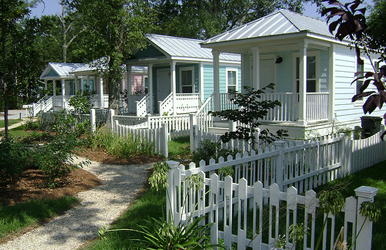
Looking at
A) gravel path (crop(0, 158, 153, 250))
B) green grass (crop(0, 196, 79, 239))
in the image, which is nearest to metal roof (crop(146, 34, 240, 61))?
gravel path (crop(0, 158, 153, 250))

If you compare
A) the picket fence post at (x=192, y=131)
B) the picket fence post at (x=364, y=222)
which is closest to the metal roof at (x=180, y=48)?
the picket fence post at (x=192, y=131)

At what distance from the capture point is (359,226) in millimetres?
3100

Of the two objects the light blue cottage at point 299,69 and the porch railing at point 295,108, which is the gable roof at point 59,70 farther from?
the porch railing at point 295,108

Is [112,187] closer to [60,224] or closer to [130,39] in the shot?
[60,224]

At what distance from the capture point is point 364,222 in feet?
9.96

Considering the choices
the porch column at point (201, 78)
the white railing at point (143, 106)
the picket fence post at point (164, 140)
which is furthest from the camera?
the porch column at point (201, 78)

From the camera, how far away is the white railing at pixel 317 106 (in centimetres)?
1165

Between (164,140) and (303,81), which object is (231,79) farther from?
(164,140)

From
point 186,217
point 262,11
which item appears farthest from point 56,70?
point 186,217

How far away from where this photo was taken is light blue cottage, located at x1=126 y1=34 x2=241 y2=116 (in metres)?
17.9

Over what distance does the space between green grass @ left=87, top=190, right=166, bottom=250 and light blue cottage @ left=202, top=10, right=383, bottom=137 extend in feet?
20.0

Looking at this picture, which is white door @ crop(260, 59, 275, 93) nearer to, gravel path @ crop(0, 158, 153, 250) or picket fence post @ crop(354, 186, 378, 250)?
gravel path @ crop(0, 158, 153, 250)

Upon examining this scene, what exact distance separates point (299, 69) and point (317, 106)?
6.31 feet

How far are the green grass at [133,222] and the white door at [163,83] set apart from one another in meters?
14.4
